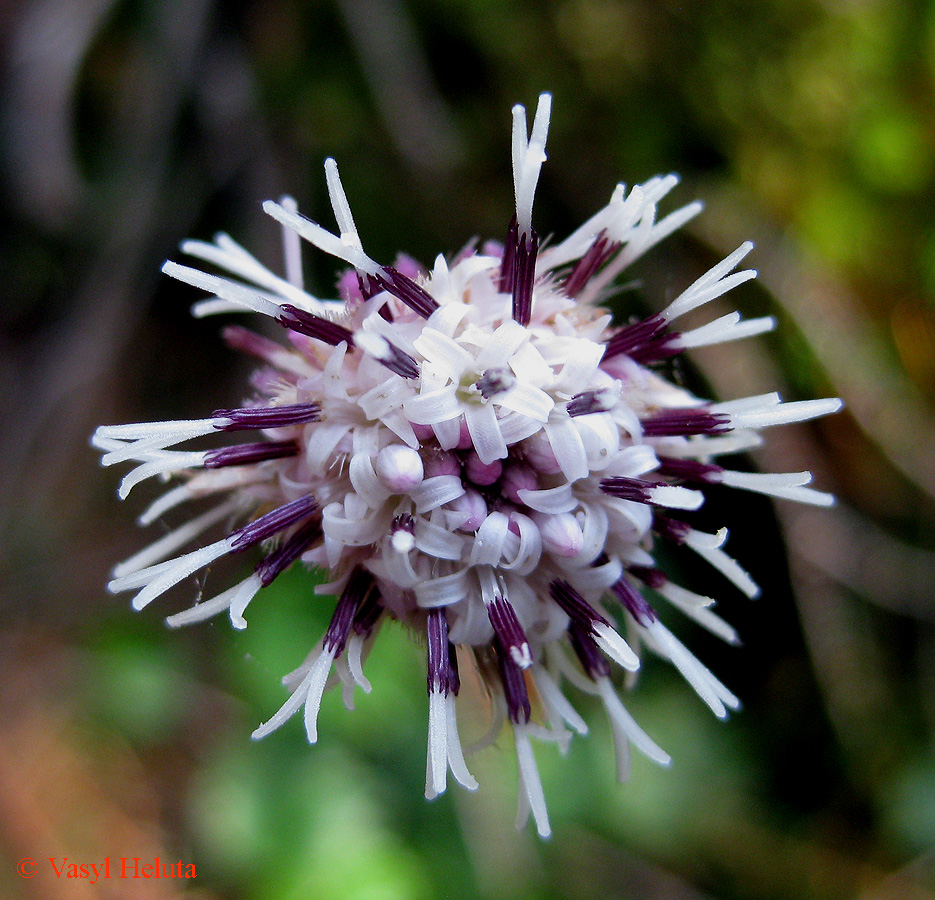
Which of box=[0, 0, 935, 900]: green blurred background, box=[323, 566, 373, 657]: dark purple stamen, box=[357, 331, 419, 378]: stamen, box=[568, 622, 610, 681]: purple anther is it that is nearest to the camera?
box=[357, 331, 419, 378]: stamen

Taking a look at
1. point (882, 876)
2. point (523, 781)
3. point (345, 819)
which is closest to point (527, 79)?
point (523, 781)

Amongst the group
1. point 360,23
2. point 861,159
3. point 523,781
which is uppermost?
point 360,23

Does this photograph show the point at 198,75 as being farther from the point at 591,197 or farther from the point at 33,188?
the point at 591,197

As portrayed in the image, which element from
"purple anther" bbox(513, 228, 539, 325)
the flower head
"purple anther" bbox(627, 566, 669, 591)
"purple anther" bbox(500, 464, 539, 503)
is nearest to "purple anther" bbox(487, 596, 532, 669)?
the flower head

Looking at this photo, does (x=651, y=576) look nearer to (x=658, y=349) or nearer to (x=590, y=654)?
(x=590, y=654)

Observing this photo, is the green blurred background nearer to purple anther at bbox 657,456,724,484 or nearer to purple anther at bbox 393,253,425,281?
purple anther at bbox 657,456,724,484
